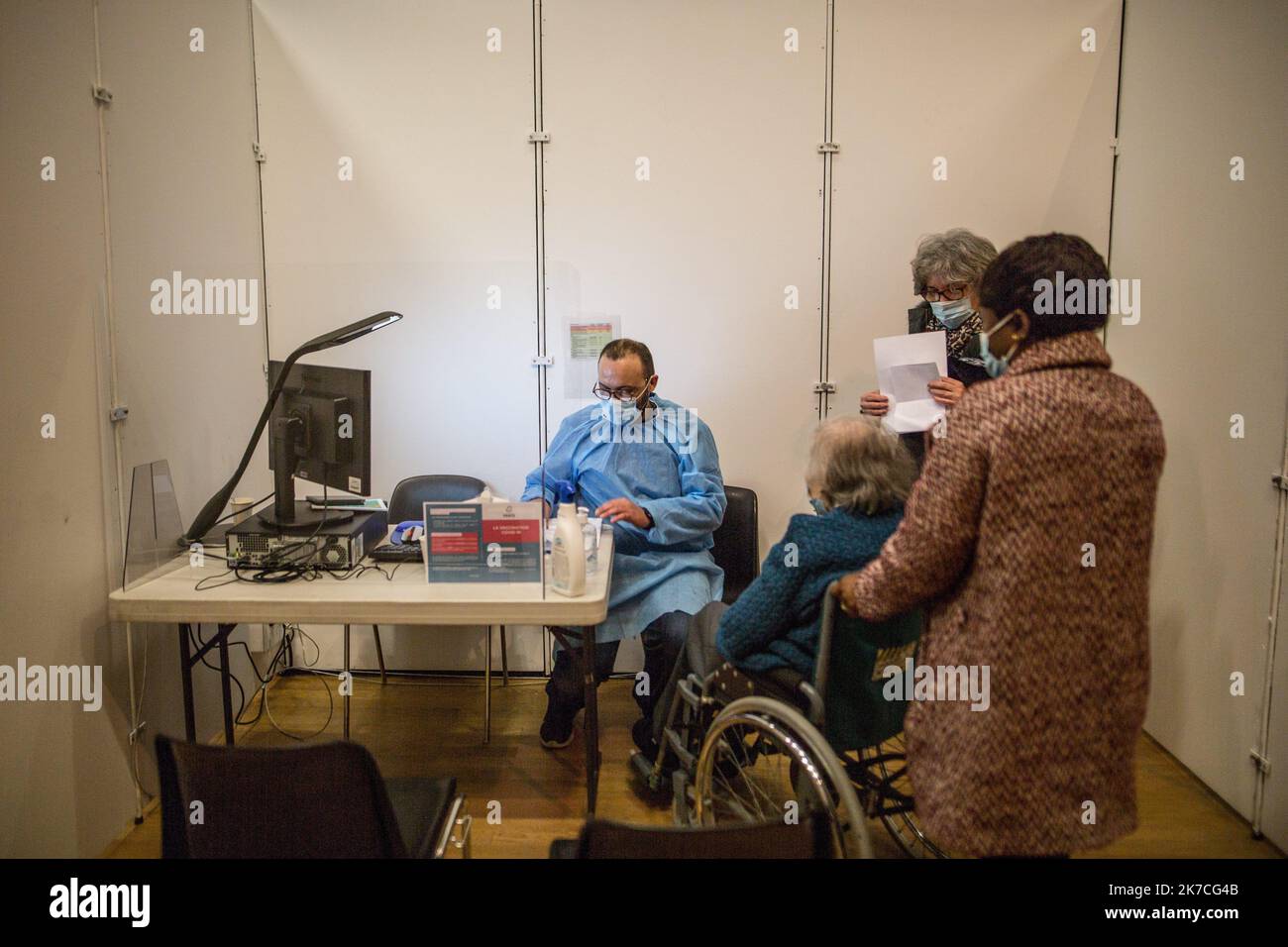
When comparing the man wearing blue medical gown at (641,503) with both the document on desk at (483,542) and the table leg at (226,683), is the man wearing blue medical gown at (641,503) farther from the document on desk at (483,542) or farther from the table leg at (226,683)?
the table leg at (226,683)

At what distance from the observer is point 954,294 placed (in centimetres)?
252

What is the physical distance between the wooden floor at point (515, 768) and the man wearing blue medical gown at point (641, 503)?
18 cm

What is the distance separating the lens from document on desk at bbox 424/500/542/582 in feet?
6.84

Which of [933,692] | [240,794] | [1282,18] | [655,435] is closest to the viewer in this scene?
[240,794]

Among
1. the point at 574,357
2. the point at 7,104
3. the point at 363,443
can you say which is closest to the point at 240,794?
the point at 363,443

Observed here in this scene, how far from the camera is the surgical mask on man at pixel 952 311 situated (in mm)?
2514

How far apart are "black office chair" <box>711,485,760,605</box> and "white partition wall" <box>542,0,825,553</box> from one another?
0.21m

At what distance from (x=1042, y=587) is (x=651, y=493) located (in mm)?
1581

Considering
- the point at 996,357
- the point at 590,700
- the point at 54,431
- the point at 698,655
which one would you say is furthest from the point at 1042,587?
the point at 54,431

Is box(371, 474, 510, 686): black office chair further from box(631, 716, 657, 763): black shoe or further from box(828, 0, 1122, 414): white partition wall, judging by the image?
box(828, 0, 1122, 414): white partition wall

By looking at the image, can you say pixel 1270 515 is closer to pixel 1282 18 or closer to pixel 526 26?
pixel 1282 18

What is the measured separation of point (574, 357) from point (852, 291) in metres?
1.11

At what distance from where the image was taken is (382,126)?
313cm

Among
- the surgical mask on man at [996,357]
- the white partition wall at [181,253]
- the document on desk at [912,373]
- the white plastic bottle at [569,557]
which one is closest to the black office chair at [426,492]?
the white partition wall at [181,253]
